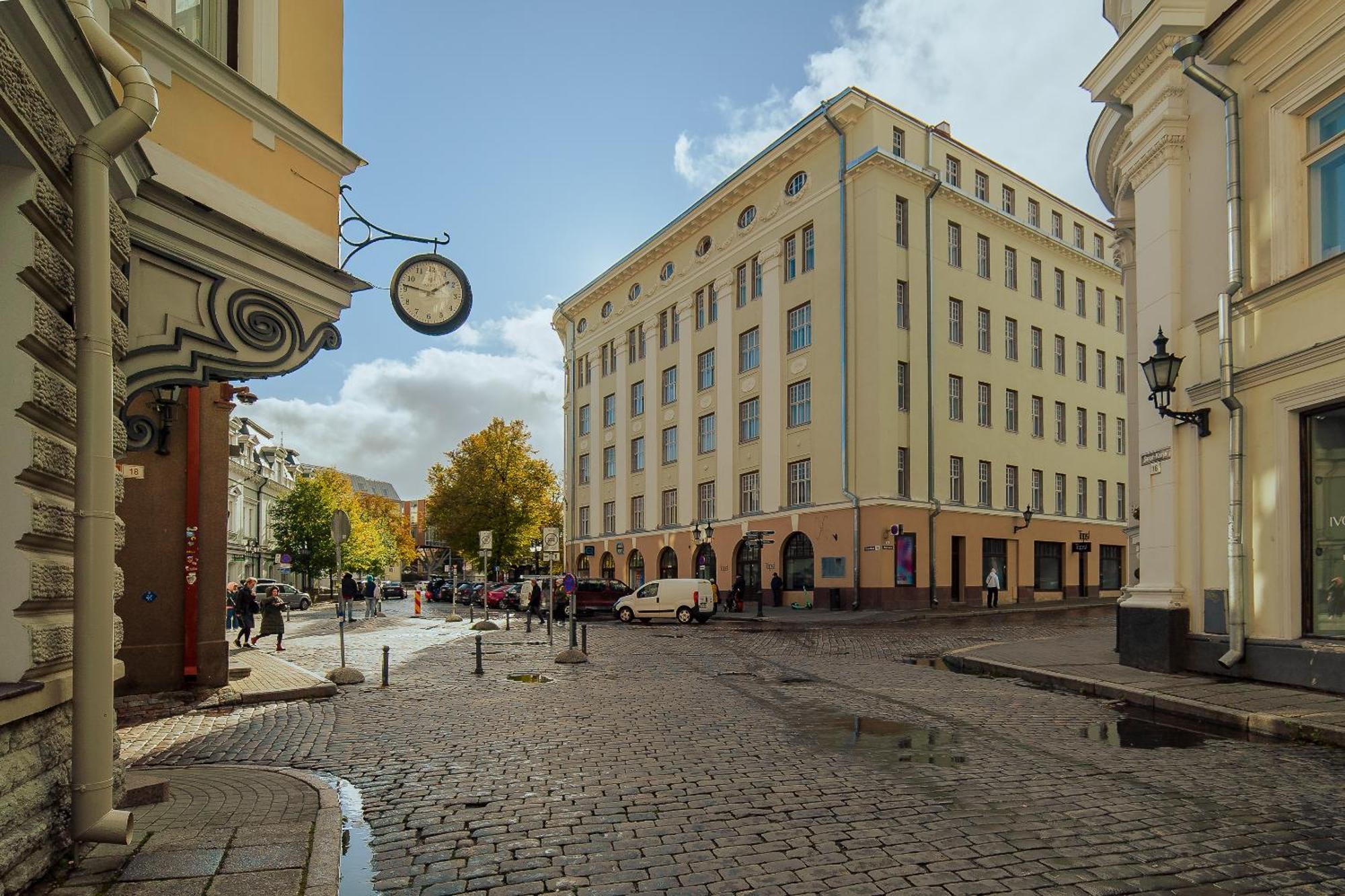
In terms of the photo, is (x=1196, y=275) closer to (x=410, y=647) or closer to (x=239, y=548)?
(x=410, y=647)

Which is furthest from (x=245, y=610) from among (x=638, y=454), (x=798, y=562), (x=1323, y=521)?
(x=638, y=454)

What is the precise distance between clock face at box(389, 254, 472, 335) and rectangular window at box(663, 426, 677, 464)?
3586 centimetres

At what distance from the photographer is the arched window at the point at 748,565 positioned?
38.3 meters

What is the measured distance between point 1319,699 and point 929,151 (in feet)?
98.9

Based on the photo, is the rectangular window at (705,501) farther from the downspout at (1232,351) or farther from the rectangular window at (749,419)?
the downspout at (1232,351)

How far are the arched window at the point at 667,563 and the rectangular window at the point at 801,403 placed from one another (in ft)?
35.3

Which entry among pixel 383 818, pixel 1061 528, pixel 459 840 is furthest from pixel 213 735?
pixel 1061 528

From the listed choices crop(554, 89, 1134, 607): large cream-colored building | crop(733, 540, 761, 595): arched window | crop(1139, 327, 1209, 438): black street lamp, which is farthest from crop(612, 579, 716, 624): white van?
crop(1139, 327, 1209, 438): black street lamp

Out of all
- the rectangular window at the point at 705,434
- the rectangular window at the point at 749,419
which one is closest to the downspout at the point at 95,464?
the rectangular window at the point at 749,419

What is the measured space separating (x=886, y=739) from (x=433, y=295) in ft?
19.5

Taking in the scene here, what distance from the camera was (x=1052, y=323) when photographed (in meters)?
42.1

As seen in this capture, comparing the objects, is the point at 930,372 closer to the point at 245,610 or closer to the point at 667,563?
the point at 667,563

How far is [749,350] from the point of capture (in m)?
39.7

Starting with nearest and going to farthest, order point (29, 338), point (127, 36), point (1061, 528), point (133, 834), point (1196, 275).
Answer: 1. point (29, 338)
2. point (133, 834)
3. point (127, 36)
4. point (1196, 275)
5. point (1061, 528)
